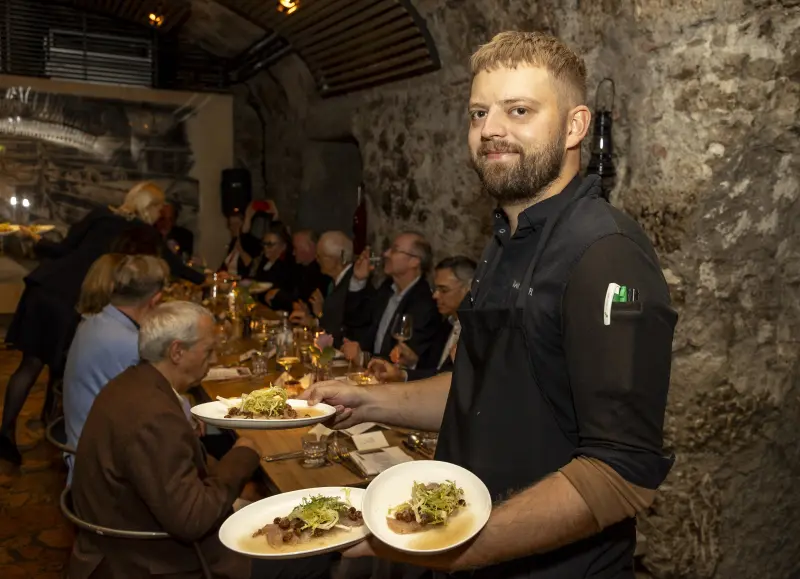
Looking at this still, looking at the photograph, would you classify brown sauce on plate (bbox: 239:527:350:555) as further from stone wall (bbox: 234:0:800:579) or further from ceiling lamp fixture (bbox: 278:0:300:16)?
ceiling lamp fixture (bbox: 278:0:300:16)

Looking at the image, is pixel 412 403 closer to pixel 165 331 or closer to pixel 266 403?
pixel 266 403

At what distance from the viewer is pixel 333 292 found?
5.84m

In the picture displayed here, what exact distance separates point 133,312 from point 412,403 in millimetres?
2208

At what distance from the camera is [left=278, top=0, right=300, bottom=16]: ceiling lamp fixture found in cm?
596

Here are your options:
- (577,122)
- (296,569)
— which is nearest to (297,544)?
(577,122)

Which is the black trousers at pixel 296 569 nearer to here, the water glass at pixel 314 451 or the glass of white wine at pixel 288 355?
the water glass at pixel 314 451

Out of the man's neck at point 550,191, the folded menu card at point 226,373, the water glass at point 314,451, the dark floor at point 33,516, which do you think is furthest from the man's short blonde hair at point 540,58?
the dark floor at point 33,516

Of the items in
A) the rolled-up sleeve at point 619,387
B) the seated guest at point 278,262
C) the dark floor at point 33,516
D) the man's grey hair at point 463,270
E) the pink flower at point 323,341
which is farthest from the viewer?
the seated guest at point 278,262

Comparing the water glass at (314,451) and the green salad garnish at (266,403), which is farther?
the water glass at (314,451)

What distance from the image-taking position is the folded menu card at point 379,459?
256cm

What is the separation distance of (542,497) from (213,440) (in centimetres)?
325

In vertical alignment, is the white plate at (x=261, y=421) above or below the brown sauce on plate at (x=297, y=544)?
above

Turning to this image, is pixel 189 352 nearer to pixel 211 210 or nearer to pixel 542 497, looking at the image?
pixel 542 497

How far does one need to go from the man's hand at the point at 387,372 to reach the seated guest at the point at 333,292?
1963 millimetres
